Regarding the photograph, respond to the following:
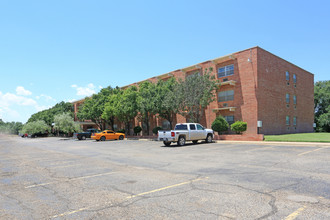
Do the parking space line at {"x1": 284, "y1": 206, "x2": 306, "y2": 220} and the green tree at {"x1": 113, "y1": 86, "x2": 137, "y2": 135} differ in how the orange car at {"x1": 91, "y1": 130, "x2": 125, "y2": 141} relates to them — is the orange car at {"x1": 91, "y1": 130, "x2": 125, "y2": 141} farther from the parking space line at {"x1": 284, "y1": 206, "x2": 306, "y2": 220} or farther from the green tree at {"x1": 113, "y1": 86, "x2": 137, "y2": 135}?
the parking space line at {"x1": 284, "y1": 206, "x2": 306, "y2": 220}

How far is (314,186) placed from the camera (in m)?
5.91

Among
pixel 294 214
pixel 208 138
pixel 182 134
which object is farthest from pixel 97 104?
pixel 294 214

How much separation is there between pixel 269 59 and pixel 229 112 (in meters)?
8.14

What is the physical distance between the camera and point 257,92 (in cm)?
2544

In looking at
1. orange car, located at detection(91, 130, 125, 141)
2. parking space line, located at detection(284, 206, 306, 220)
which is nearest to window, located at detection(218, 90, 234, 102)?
orange car, located at detection(91, 130, 125, 141)

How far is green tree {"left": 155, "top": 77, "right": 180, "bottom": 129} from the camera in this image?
90.0 ft

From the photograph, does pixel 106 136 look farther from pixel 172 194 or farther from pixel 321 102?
pixel 321 102

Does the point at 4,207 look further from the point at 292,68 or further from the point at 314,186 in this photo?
the point at 292,68

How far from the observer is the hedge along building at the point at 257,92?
84.2 ft

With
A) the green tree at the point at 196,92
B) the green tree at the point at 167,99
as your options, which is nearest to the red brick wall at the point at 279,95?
the green tree at the point at 196,92

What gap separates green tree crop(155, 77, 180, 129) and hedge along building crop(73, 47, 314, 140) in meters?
3.88

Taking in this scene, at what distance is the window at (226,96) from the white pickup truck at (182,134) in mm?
8805

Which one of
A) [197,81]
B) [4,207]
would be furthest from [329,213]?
[197,81]

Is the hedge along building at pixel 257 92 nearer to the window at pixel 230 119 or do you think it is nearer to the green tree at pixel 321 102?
the window at pixel 230 119
